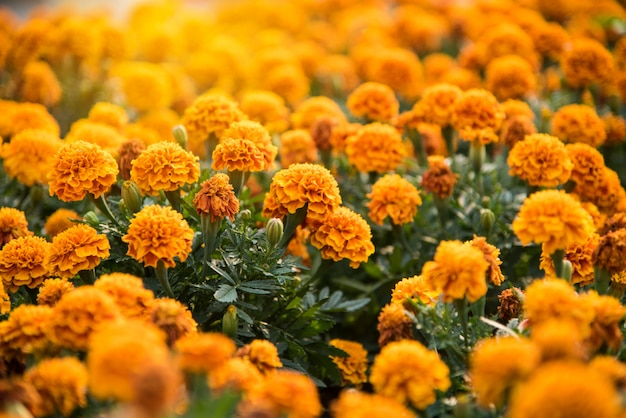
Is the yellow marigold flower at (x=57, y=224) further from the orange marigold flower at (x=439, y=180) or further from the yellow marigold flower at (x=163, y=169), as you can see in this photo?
the orange marigold flower at (x=439, y=180)

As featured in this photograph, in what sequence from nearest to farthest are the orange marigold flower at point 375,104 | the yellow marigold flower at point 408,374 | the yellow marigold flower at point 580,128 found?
the yellow marigold flower at point 408,374 → the yellow marigold flower at point 580,128 → the orange marigold flower at point 375,104

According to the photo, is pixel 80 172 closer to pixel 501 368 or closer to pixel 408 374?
pixel 408 374

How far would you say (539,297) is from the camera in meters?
1.81

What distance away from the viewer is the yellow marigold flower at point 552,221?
207cm

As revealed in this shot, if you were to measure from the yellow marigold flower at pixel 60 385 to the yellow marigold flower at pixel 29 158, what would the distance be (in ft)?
4.83

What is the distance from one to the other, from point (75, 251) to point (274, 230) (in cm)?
65

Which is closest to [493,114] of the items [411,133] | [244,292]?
[411,133]

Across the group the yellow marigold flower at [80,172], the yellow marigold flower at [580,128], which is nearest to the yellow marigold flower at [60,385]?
the yellow marigold flower at [80,172]

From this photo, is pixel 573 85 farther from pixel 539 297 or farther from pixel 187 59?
pixel 187 59

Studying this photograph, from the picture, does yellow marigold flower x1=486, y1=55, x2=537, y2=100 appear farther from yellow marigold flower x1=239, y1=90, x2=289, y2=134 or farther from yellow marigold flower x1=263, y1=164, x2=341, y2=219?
yellow marigold flower x1=263, y1=164, x2=341, y2=219

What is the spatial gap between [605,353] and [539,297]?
0.30 meters

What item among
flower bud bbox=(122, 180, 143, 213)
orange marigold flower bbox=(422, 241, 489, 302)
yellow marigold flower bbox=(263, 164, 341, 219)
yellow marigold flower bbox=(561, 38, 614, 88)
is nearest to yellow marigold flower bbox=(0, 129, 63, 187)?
flower bud bbox=(122, 180, 143, 213)

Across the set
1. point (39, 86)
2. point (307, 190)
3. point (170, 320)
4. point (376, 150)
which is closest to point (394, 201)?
point (376, 150)

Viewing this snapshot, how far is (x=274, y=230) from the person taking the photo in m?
2.41
